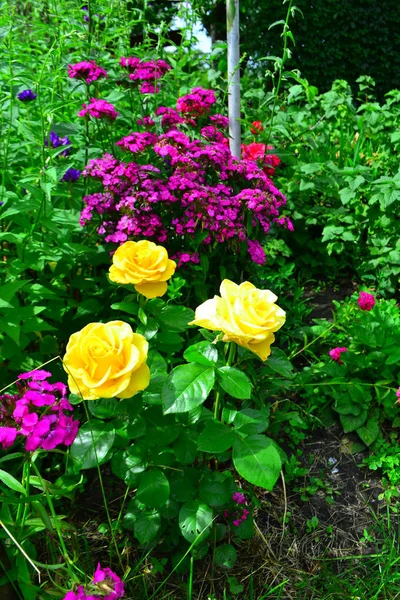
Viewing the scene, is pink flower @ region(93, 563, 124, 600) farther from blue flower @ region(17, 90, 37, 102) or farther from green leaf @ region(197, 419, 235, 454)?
blue flower @ region(17, 90, 37, 102)

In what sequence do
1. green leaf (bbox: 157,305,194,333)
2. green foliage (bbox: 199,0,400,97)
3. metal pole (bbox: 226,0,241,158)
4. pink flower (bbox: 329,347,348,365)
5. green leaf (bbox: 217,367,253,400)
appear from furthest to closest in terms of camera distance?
green foliage (bbox: 199,0,400,97) → metal pole (bbox: 226,0,241,158) → pink flower (bbox: 329,347,348,365) → green leaf (bbox: 157,305,194,333) → green leaf (bbox: 217,367,253,400)

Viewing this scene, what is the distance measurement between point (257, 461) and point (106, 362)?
0.39 meters

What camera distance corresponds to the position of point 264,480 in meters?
1.11

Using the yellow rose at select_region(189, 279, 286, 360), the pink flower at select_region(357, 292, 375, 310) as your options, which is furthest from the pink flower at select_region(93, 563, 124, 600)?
the pink flower at select_region(357, 292, 375, 310)

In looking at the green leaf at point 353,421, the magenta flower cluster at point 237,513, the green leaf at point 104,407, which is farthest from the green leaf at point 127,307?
the green leaf at point 353,421

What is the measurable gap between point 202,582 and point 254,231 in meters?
1.36

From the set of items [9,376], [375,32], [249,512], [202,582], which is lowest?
[202,582]

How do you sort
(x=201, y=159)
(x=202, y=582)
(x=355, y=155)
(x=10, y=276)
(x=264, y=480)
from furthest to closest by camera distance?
(x=355, y=155) < (x=201, y=159) < (x=10, y=276) < (x=202, y=582) < (x=264, y=480)

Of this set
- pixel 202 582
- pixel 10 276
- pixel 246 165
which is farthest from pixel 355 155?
pixel 202 582

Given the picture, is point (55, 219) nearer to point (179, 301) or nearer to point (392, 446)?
point (179, 301)

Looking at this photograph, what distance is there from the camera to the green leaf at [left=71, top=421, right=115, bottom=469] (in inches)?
50.2

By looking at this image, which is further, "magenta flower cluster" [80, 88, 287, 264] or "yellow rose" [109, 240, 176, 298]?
"magenta flower cluster" [80, 88, 287, 264]

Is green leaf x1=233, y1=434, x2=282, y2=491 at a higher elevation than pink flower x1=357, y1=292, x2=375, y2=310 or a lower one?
higher

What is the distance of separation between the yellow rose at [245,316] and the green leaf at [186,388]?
101 mm
